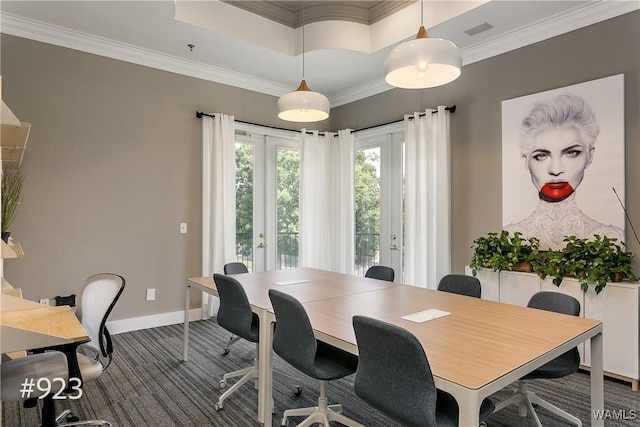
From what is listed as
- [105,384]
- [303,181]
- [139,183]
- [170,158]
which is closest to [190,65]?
[170,158]

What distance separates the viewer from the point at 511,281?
3443mm

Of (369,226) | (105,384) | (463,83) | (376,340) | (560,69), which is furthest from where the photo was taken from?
(369,226)

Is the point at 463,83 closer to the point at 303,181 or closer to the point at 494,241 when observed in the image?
the point at 494,241

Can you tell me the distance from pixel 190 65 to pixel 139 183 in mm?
1534

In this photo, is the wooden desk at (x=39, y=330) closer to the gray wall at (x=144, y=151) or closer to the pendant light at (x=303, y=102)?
the gray wall at (x=144, y=151)

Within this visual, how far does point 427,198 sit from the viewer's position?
432 centimetres

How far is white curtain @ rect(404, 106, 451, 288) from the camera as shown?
4.17 meters

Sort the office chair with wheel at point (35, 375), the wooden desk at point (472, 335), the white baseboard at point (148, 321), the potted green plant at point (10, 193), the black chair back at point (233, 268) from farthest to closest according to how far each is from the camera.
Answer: the white baseboard at point (148, 321)
the black chair back at point (233, 268)
the potted green plant at point (10, 193)
the office chair with wheel at point (35, 375)
the wooden desk at point (472, 335)

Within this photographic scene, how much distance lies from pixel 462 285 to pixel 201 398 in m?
2.09

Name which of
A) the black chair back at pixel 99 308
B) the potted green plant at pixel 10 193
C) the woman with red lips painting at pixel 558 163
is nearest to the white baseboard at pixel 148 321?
the potted green plant at pixel 10 193

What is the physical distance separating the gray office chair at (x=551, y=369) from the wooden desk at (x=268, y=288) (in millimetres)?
1053

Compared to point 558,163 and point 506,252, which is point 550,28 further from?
point 506,252

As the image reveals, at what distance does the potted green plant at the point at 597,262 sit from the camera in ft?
9.52

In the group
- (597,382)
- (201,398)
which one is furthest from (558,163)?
(201,398)
